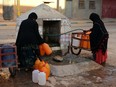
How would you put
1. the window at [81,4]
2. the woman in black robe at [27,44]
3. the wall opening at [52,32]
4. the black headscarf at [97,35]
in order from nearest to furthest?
the woman in black robe at [27,44], the black headscarf at [97,35], the wall opening at [52,32], the window at [81,4]

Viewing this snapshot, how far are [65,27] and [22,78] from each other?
2712mm

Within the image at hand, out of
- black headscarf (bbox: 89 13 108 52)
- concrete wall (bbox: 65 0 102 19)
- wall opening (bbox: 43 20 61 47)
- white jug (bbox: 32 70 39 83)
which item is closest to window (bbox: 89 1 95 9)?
concrete wall (bbox: 65 0 102 19)

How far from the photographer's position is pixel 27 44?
28.6 feet

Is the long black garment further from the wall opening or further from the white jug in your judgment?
the white jug

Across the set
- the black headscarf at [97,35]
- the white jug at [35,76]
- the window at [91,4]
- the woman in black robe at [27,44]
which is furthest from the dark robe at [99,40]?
the window at [91,4]

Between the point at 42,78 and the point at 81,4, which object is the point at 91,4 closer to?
the point at 81,4

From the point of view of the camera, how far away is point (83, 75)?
356 inches

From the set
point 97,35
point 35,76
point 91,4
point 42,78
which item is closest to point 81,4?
point 91,4

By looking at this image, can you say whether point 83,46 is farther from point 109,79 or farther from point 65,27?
point 109,79

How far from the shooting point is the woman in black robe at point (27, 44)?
28.3 feet

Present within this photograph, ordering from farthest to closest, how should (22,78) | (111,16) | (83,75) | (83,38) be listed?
(111,16) → (83,38) → (83,75) → (22,78)

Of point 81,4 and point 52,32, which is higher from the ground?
point 81,4

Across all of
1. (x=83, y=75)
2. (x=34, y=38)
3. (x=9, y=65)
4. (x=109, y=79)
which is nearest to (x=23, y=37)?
(x=34, y=38)

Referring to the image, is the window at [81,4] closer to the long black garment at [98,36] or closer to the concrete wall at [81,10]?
the concrete wall at [81,10]
